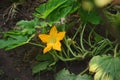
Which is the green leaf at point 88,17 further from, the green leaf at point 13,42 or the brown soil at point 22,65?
the green leaf at point 13,42

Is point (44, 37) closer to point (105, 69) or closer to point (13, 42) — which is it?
point (13, 42)

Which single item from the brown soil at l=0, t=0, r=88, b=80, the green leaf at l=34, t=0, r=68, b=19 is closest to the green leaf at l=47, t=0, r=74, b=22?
the green leaf at l=34, t=0, r=68, b=19

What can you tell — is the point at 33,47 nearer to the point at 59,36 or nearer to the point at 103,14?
the point at 59,36

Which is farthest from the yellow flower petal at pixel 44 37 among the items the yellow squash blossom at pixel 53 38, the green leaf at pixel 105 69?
the green leaf at pixel 105 69

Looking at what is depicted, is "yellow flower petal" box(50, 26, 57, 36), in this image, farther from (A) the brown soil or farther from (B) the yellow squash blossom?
(A) the brown soil

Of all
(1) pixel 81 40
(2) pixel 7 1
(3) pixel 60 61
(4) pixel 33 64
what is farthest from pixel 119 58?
(2) pixel 7 1

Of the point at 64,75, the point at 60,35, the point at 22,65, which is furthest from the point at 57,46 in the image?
the point at 22,65

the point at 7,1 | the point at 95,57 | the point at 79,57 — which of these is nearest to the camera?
the point at 95,57
